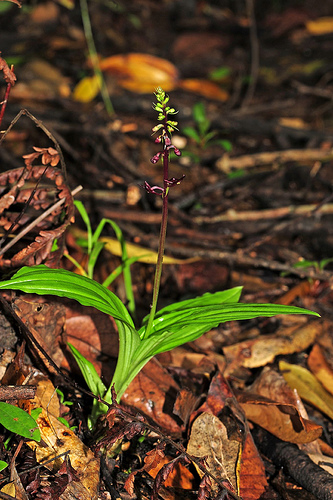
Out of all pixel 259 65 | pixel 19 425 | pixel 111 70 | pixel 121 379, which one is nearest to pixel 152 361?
pixel 121 379

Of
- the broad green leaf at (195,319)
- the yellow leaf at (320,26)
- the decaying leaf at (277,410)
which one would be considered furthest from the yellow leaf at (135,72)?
the broad green leaf at (195,319)

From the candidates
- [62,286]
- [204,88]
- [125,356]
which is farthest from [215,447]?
[204,88]

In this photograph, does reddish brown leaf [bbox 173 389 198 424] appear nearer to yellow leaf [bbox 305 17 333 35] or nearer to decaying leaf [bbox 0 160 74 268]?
decaying leaf [bbox 0 160 74 268]

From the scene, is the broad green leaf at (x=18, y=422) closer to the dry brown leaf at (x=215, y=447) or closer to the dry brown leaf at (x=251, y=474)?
the dry brown leaf at (x=215, y=447)

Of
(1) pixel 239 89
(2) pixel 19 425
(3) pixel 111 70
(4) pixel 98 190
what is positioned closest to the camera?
(2) pixel 19 425

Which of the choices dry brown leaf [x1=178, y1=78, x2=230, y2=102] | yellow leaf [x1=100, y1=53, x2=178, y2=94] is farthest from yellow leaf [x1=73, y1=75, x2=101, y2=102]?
dry brown leaf [x1=178, y1=78, x2=230, y2=102]

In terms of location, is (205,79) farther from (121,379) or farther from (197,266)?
(121,379)
